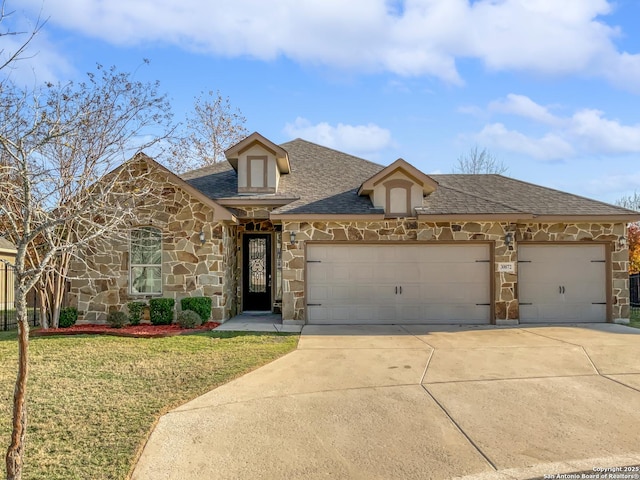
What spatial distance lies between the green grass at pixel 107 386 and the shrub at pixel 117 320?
144 centimetres

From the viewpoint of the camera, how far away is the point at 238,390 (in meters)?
6.16

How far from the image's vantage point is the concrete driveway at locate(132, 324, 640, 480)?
412cm

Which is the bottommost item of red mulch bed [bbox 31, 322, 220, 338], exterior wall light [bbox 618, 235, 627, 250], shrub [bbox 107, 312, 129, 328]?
red mulch bed [bbox 31, 322, 220, 338]

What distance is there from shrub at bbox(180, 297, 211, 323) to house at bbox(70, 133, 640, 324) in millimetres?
311

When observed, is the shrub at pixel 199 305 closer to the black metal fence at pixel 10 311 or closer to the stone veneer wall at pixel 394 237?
the stone veneer wall at pixel 394 237

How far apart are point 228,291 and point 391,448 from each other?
9074 mm

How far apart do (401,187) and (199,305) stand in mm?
6201

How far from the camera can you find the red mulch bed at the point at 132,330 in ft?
34.3

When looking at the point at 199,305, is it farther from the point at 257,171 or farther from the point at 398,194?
the point at 398,194

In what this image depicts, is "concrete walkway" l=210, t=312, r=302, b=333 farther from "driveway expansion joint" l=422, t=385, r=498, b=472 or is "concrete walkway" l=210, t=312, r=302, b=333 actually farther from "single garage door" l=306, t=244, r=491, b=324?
"driveway expansion joint" l=422, t=385, r=498, b=472

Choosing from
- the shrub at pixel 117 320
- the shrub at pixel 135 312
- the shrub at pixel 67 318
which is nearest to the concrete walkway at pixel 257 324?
the shrub at pixel 135 312

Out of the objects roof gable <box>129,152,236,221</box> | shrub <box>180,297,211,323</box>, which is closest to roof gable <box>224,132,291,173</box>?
roof gable <box>129,152,236,221</box>

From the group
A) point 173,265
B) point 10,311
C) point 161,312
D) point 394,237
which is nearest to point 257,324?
point 161,312

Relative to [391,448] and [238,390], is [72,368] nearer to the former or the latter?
[238,390]
